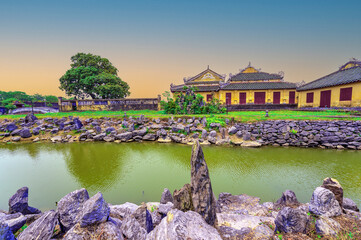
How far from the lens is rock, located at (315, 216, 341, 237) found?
243cm

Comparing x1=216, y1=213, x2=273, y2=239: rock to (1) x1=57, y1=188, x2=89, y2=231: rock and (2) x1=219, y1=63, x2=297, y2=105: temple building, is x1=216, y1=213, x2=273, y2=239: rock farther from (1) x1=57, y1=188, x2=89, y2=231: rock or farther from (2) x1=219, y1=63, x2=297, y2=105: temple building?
(2) x1=219, y1=63, x2=297, y2=105: temple building

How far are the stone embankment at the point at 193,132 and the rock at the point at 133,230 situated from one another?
8729 mm

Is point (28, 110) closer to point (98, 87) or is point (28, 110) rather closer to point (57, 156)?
point (98, 87)

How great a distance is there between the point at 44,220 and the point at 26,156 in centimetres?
890

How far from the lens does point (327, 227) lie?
249 cm

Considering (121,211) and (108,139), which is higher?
(121,211)

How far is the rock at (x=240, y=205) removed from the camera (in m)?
3.72

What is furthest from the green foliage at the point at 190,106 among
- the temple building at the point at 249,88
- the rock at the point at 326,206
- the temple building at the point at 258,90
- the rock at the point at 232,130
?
the rock at the point at 326,206

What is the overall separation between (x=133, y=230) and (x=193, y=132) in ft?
33.6

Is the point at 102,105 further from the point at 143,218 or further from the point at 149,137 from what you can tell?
the point at 143,218

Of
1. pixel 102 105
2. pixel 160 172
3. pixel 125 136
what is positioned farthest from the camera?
pixel 102 105

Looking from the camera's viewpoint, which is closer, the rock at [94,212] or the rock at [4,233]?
the rock at [4,233]

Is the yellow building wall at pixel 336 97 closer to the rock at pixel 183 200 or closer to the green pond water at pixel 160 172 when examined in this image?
the green pond water at pixel 160 172

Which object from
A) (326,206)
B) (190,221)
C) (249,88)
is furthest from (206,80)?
(190,221)
